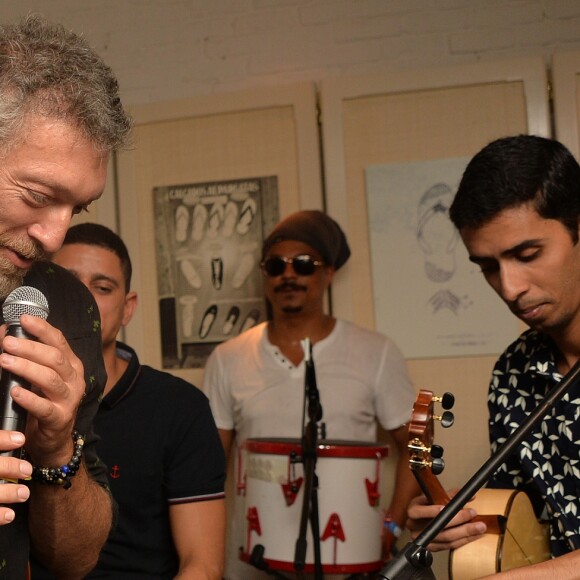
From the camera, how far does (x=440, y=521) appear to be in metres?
1.36

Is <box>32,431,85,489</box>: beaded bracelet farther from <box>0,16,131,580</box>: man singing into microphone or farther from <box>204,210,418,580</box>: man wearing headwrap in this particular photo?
<box>204,210,418,580</box>: man wearing headwrap

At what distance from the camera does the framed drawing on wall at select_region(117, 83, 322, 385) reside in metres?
3.85

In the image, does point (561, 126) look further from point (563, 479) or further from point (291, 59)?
point (563, 479)

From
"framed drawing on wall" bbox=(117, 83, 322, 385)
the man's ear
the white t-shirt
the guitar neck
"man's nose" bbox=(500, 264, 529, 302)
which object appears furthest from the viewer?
"framed drawing on wall" bbox=(117, 83, 322, 385)

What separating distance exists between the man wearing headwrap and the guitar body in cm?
129

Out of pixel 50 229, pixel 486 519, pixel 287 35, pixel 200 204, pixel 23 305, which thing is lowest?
pixel 486 519

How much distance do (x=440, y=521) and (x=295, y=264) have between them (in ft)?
7.48

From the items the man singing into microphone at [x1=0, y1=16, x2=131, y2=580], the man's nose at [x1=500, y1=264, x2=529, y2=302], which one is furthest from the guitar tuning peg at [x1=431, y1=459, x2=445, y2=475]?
the man singing into microphone at [x1=0, y1=16, x2=131, y2=580]

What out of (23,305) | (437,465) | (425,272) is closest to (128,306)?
(425,272)

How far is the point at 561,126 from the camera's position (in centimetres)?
353

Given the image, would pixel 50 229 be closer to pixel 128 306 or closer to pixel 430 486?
pixel 430 486

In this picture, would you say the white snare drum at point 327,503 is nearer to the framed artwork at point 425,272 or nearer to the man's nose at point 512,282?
the framed artwork at point 425,272

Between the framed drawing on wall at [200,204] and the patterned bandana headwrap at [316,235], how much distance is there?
0.64ft

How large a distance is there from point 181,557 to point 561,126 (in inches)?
88.3
